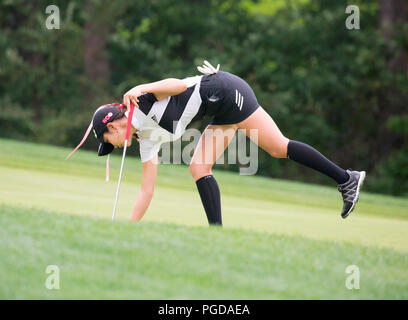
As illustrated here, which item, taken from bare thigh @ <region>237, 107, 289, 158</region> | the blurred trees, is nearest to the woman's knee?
bare thigh @ <region>237, 107, 289, 158</region>

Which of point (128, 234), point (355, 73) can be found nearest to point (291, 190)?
point (128, 234)

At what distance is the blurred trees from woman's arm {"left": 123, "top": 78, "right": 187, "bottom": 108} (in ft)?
44.7

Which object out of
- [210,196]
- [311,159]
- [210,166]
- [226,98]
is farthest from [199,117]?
[311,159]

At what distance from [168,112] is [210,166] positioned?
1.84 ft

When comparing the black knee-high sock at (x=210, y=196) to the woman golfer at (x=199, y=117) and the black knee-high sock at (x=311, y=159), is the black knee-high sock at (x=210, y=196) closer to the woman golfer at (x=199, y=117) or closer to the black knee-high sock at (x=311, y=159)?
the woman golfer at (x=199, y=117)

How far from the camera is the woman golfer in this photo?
446 centimetres

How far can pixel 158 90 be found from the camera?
14.2 feet

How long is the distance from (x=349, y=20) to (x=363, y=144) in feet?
11.6

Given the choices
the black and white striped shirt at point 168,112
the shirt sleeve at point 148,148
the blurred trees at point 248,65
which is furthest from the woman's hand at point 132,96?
A: the blurred trees at point 248,65
